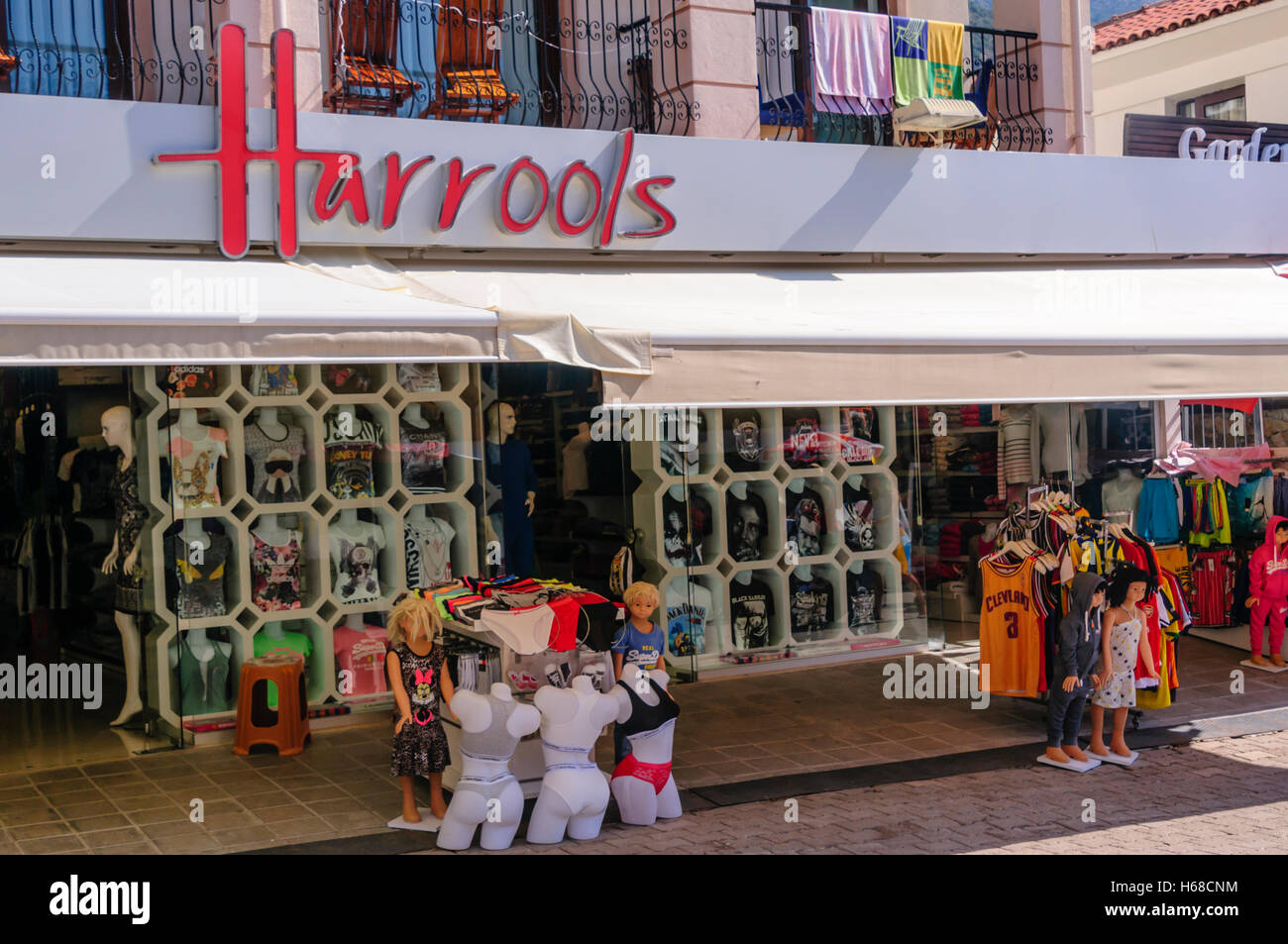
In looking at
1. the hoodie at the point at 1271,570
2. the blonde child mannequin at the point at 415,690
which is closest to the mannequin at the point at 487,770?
the blonde child mannequin at the point at 415,690

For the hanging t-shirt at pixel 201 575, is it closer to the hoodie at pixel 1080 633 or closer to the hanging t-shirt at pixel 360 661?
the hanging t-shirt at pixel 360 661

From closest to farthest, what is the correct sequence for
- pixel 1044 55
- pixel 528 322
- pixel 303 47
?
1. pixel 528 322
2. pixel 303 47
3. pixel 1044 55

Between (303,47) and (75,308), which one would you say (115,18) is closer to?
(303,47)

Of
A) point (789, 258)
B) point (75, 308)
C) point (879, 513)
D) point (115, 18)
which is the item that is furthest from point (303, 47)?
point (879, 513)

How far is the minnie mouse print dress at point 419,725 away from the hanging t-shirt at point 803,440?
14.9ft

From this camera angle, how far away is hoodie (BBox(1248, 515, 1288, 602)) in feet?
32.0

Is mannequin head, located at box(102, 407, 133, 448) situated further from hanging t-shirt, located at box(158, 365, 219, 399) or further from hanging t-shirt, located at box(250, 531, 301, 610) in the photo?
hanging t-shirt, located at box(250, 531, 301, 610)

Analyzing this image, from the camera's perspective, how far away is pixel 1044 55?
34.8ft

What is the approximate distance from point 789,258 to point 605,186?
4.96ft

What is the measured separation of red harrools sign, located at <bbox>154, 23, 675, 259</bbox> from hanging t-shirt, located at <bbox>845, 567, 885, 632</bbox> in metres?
3.77

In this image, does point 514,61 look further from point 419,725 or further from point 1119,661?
point 1119,661

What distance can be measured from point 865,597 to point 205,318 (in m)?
6.44

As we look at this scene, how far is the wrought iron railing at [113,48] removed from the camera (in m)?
7.65

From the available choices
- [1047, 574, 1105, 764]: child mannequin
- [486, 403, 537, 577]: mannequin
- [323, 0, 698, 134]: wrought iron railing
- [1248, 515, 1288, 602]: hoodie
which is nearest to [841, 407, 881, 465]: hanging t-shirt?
[486, 403, 537, 577]: mannequin
